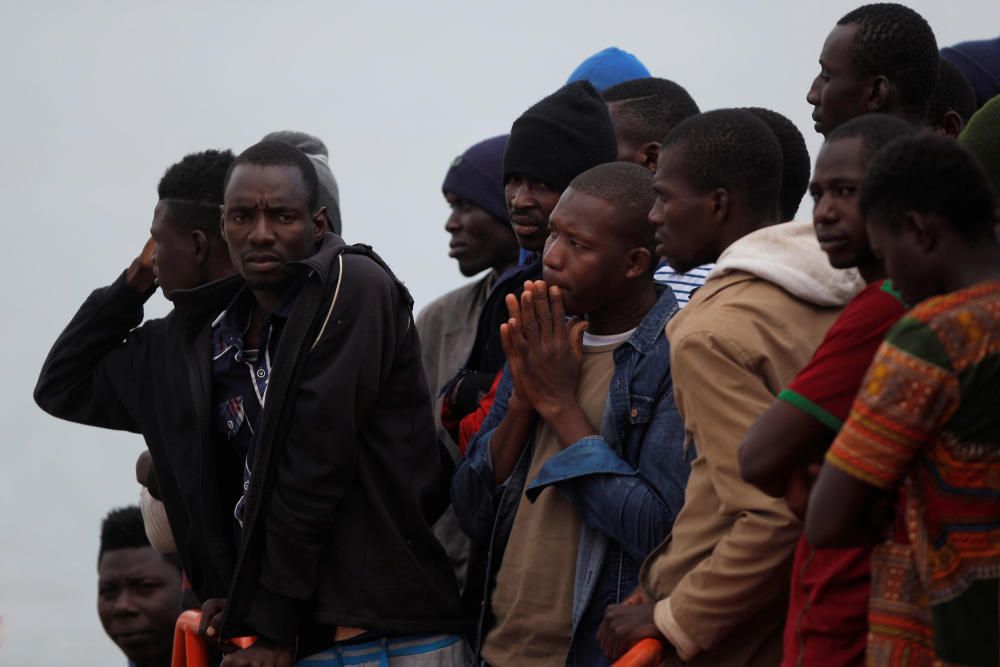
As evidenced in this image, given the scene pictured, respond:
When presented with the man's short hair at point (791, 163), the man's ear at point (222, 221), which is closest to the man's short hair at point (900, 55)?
the man's short hair at point (791, 163)

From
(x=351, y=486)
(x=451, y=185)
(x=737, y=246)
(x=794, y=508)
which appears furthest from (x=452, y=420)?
(x=794, y=508)

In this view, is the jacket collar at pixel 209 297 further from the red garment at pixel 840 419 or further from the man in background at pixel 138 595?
the red garment at pixel 840 419

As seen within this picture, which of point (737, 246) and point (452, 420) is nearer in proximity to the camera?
point (737, 246)

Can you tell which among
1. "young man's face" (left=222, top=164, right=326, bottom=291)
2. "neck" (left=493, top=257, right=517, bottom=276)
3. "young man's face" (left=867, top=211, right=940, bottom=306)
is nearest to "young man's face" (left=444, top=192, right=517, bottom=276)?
"neck" (left=493, top=257, right=517, bottom=276)

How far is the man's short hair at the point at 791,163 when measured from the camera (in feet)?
12.3

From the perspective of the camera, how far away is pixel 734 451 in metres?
2.90

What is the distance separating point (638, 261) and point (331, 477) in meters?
0.90

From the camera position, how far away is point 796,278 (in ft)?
9.92

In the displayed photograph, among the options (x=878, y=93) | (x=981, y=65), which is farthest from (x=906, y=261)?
(x=981, y=65)

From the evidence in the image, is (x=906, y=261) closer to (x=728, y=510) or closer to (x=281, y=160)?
(x=728, y=510)

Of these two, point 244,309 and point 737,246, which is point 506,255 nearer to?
point 244,309

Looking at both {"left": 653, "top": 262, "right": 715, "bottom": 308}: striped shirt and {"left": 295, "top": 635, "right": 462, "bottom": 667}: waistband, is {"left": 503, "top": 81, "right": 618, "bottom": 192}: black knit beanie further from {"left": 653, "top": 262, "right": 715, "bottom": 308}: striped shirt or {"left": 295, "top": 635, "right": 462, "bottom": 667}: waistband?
{"left": 295, "top": 635, "right": 462, "bottom": 667}: waistband

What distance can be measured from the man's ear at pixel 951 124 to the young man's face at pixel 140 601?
3.12 meters

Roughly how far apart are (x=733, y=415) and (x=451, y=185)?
2.28 meters
